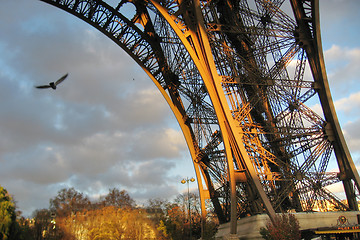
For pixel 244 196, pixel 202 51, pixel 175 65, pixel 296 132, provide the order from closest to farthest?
pixel 202 51 → pixel 296 132 → pixel 244 196 → pixel 175 65

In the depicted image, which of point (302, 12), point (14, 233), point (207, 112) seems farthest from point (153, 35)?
point (14, 233)

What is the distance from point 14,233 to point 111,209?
95.8 ft

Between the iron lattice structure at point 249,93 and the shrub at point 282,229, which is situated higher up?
the iron lattice structure at point 249,93

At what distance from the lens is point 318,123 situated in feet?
56.6

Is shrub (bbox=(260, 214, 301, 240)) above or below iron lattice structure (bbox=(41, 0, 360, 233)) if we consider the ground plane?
below

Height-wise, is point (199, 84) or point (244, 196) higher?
point (199, 84)

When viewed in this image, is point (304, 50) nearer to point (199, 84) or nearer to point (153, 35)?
point (199, 84)

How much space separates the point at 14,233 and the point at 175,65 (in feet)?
43.4

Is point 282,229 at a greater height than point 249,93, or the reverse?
point 249,93

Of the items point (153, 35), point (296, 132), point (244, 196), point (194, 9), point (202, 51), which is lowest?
point (244, 196)

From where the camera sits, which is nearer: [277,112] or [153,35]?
[277,112]

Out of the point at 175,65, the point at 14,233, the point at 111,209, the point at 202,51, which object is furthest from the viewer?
the point at 111,209

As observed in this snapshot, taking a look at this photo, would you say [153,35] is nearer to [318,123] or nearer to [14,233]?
[318,123]

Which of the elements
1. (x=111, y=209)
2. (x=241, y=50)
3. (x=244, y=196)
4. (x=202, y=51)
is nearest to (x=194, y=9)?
(x=202, y=51)
